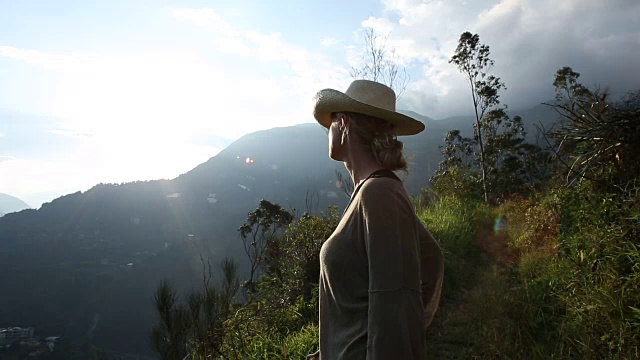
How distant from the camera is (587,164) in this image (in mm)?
5340

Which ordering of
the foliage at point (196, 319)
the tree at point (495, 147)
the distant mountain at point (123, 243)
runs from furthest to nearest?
the distant mountain at point (123, 243), the tree at point (495, 147), the foliage at point (196, 319)

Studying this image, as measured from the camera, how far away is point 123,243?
320 ft

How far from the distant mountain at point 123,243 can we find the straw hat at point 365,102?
38.0 meters

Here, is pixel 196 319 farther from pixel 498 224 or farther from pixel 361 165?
pixel 498 224

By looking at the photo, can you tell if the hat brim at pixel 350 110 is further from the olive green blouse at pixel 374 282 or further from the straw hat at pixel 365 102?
the olive green blouse at pixel 374 282

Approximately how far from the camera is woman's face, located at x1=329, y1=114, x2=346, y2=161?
1427 mm

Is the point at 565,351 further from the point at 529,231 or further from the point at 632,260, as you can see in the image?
the point at 529,231

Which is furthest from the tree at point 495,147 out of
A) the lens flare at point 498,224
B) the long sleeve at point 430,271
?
the long sleeve at point 430,271

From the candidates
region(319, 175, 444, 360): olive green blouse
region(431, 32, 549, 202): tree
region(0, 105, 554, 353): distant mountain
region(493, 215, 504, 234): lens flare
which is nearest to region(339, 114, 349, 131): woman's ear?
region(319, 175, 444, 360): olive green blouse

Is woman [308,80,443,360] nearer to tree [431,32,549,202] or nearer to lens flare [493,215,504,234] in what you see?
lens flare [493,215,504,234]

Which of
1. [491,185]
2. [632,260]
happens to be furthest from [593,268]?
[491,185]

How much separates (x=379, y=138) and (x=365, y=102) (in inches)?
5.1

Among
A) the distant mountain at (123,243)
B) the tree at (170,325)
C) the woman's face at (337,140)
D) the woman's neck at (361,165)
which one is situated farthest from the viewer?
the distant mountain at (123,243)

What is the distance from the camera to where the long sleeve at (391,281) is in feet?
3.27
